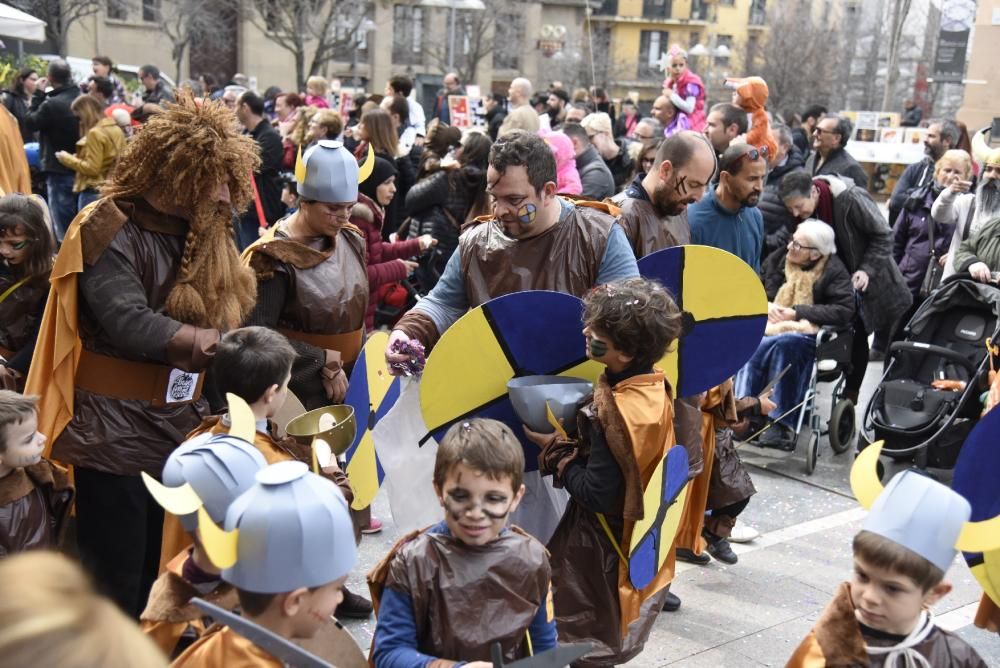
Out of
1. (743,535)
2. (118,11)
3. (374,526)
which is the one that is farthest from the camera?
(118,11)

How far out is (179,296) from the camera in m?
3.54

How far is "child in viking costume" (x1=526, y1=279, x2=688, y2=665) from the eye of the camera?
3.16 m

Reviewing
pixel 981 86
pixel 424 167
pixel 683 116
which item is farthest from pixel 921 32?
pixel 424 167

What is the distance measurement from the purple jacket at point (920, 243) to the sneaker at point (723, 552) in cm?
440

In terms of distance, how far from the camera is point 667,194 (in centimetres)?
459

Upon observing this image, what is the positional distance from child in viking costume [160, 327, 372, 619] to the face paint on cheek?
798 millimetres

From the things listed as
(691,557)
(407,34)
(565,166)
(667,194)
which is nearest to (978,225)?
(565,166)

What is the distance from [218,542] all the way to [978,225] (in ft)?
21.6

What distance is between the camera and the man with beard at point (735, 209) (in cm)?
505

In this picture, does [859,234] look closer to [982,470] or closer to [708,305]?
[708,305]

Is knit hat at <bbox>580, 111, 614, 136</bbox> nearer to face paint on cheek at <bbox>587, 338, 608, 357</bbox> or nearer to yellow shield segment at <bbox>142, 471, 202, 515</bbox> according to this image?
face paint on cheek at <bbox>587, 338, 608, 357</bbox>

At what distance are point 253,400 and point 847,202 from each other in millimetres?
4950

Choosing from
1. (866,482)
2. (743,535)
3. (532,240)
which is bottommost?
(743,535)

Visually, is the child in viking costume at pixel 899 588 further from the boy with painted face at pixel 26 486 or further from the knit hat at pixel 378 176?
the knit hat at pixel 378 176
